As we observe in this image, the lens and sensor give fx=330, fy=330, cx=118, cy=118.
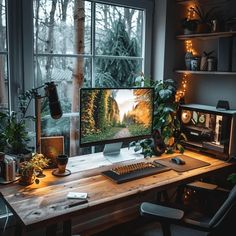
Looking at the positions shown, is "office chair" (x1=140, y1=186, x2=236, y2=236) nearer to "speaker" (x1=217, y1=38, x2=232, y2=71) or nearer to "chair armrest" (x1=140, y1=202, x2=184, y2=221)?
"chair armrest" (x1=140, y1=202, x2=184, y2=221)

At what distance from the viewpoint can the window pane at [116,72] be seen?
260cm

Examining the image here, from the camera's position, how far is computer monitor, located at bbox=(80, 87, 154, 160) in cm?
212

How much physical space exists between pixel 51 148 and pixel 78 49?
80cm

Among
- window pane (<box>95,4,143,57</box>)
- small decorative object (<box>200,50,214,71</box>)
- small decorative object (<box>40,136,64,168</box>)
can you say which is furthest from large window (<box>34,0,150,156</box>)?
small decorative object (<box>200,50,214,71</box>)

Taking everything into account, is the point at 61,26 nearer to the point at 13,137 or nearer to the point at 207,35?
the point at 13,137

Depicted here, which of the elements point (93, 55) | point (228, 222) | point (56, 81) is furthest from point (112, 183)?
point (93, 55)

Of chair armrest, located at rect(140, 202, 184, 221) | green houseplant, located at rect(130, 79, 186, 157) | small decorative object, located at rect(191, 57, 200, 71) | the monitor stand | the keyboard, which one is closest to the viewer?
chair armrest, located at rect(140, 202, 184, 221)

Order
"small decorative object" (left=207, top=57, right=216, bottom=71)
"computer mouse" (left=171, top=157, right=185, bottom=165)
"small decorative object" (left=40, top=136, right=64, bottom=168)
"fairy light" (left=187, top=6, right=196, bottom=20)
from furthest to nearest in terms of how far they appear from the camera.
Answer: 1. "fairy light" (left=187, top=6, right=196, bottom=20)
2. "small decorative object" (left=207, top=57, right=216, bottom=71)
3. "computer mouse" (left=171, top=157, right=185, bottom=165)
4. "small decorative object" (left=40, top=136, right=64, bottom=168)

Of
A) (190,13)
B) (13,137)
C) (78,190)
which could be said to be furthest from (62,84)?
(190,13)

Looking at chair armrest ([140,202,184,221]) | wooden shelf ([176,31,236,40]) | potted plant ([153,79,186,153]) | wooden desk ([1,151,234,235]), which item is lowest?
chair armrest ([140,202,184,221])

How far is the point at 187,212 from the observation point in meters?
1.98

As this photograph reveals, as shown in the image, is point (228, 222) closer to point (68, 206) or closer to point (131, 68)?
point (68, 206)

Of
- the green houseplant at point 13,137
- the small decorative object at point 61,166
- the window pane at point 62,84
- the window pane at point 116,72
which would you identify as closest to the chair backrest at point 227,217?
the small decorative object at point 61,166

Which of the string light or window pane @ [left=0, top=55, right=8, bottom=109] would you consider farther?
the string light
